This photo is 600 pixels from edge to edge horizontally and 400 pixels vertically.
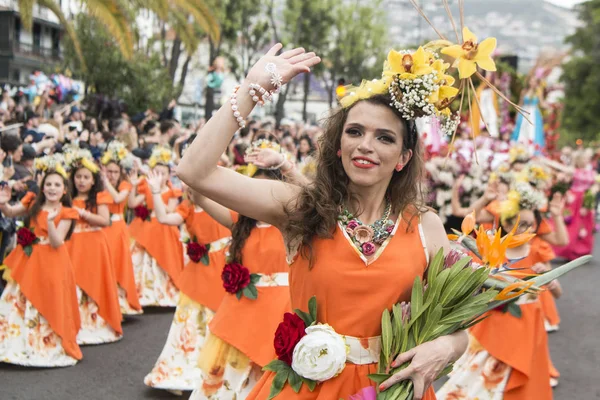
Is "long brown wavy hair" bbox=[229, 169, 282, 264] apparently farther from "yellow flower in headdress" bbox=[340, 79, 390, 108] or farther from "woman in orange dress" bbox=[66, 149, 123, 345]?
"woman in orange dress" bbox=[66, 149, 123, 345]

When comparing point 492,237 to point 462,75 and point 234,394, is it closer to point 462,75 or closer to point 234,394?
point 462,75

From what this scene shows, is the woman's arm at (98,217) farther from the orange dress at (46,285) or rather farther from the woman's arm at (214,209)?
the woman's arm at (214,209)

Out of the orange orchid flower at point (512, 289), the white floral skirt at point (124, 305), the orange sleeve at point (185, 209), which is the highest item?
the orange orchid flower at point (512, 289)

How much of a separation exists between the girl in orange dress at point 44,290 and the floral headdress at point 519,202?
381 centimetres

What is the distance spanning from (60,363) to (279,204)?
16.4 ft

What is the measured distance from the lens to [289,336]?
3.10 m

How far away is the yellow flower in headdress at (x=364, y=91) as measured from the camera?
10.4ft

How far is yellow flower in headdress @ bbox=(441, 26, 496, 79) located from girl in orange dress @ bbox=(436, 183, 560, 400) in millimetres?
2961

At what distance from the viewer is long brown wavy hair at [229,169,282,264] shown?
5531 mm

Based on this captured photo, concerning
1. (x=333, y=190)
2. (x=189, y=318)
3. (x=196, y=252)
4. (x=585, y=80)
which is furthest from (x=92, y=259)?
(x=585, y=80)

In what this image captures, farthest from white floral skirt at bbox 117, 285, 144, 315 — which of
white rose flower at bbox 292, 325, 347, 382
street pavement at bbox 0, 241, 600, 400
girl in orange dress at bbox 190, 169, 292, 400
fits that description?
white rose flower at bbox 292, 325, 347, 382

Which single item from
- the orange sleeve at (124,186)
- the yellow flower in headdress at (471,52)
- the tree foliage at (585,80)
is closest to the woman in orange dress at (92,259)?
the orange sleeve at (124,186)

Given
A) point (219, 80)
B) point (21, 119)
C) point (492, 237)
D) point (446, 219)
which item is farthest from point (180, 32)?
point (492, 237)

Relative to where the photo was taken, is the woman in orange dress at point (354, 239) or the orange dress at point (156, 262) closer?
the woman in orange dress at point (354, 239)
